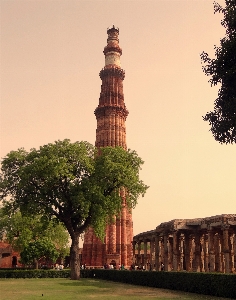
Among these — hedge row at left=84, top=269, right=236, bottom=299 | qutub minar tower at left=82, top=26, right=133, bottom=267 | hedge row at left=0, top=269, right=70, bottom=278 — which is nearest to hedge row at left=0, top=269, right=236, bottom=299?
hedge row at left=84, top=269, right=236, bottom=299

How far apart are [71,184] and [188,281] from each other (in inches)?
703

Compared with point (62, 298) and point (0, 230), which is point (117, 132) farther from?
point (62, 298)

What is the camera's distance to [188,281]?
981 inches

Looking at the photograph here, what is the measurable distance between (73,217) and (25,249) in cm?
1861

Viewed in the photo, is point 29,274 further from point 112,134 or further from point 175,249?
point 112,134

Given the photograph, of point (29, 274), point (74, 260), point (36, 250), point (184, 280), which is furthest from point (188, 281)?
point (36, 250)

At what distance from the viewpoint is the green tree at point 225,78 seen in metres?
20.4

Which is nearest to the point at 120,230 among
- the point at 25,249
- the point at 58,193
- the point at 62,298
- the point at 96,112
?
the point at 25,249

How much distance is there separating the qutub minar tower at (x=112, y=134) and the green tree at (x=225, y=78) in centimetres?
4158

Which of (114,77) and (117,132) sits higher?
(114,77)

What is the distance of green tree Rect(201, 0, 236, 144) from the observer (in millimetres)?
20430

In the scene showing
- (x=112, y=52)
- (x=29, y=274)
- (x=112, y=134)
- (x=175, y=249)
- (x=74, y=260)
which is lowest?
(x=29, y=274)

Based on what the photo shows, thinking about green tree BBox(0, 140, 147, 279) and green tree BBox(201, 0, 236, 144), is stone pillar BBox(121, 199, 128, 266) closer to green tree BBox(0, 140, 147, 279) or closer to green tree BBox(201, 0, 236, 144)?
green tree BBox(0, 140, 147, 279)

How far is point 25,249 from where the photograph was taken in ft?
182
